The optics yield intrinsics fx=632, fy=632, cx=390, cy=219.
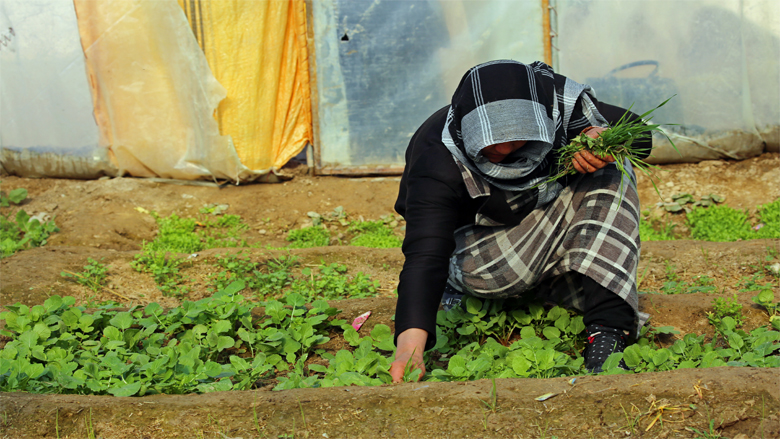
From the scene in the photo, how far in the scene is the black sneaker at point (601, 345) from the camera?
2.30 m

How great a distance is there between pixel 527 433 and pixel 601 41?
4.58m

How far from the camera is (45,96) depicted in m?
5.64

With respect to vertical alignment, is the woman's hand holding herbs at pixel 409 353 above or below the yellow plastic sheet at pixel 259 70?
below

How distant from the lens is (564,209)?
2.50 m

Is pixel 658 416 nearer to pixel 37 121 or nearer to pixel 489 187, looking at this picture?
pixel 489 187

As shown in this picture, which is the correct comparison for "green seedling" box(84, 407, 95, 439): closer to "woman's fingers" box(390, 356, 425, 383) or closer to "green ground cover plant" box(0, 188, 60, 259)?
"woman's fingers" box(390, 356, 425, 383)

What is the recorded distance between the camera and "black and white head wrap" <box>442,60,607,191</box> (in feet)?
6.84

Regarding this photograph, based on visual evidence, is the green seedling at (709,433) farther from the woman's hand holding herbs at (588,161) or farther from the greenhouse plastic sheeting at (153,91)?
the greenhouse plastic sheeting at (153,91)

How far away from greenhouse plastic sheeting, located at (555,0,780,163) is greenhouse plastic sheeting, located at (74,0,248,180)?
10.4ft

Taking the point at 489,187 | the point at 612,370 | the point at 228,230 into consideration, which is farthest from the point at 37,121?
the point at 612,370

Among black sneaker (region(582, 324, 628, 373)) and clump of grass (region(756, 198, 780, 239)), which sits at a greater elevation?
black sneaker (region(582, 324, 628, 373))

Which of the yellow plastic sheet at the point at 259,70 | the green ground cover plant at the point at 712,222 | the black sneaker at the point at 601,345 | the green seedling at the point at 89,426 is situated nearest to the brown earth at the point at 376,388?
the green seedling at the point at 89,426

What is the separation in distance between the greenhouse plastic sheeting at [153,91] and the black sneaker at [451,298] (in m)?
3.28

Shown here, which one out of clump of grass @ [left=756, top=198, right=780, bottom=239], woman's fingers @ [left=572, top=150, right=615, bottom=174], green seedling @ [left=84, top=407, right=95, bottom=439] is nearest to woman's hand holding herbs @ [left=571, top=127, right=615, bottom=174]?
woman's fingers @ [left=572, top=150, right=615, bottom=174]
